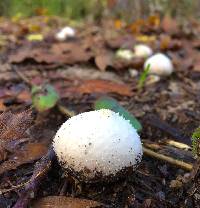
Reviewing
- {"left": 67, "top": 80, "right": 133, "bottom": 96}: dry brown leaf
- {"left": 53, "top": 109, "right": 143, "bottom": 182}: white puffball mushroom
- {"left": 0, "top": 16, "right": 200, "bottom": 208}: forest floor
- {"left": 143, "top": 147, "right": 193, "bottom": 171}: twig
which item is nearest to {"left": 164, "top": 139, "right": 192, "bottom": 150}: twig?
{"left": 0, "top": 16, "right": 200, "bottom": 208}: forest floor

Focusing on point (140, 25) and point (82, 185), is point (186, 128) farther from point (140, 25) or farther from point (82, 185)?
point (140, 25)

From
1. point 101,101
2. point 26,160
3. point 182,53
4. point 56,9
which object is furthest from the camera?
point 56,9

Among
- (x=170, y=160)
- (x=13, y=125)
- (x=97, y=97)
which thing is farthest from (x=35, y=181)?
(x=97, y=97)

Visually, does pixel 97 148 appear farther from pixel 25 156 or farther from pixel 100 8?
pixel 100 8

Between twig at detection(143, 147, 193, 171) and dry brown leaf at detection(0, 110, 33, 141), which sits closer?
dry brown leaf at detection(0, 110, 33, 141)

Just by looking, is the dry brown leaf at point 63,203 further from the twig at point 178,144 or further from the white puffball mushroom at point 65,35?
the white puffball mushroom at point 65,35

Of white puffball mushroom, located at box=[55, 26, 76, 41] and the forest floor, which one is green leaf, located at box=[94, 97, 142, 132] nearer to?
the forest floor

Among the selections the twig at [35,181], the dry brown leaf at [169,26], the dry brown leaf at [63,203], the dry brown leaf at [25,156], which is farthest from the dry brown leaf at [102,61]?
the dry brown leaf at [63,203]

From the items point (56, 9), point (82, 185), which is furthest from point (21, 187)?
point (56, 9)
